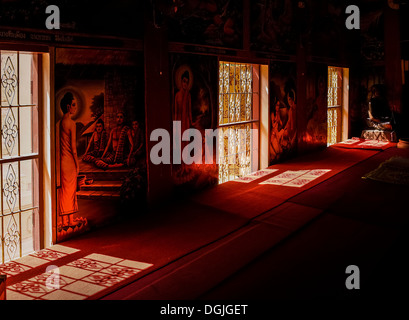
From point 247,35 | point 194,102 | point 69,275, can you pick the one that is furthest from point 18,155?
point 247,35

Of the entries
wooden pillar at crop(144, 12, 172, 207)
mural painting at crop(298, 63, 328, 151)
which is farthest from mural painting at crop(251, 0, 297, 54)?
wooden pillar at crop(144, 12, 172, 207)

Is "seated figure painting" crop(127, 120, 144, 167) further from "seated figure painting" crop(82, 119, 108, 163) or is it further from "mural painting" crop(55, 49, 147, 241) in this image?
"seated figure painting" crop(82, 119, 108, 163)

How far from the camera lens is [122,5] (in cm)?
563

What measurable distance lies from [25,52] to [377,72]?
1162 cm

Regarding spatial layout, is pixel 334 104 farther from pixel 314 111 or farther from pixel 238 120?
pixel 238 120

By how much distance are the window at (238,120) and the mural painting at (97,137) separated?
238 centimetres

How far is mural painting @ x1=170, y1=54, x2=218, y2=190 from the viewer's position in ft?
22.1

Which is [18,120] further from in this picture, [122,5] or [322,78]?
[322,78]

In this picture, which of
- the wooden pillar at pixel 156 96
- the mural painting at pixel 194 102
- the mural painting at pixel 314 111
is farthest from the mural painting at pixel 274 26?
the wooden pillar at pixel 156 96

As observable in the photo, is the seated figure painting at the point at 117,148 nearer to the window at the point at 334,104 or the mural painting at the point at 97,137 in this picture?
the mural painting at the point at 97,137

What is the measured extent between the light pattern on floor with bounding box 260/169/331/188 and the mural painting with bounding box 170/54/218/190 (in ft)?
3.82

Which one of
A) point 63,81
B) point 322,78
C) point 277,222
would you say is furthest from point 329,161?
point 63,81
